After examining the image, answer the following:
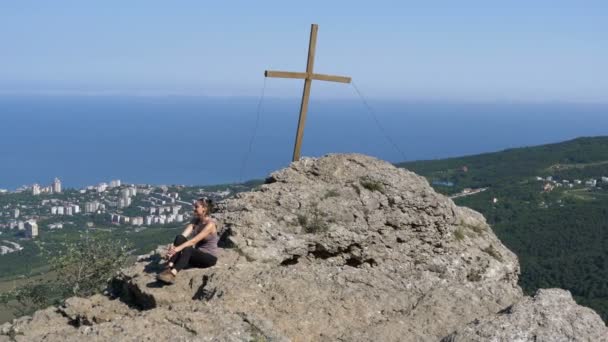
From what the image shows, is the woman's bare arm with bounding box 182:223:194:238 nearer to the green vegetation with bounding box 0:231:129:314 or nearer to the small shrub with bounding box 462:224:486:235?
the small shrub with bounding box 462:224:486:235

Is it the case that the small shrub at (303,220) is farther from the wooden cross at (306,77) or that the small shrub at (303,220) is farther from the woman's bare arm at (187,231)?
the wooden cross at (306,77)

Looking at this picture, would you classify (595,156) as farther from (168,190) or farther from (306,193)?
(306,193)

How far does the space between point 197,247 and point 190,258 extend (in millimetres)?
209

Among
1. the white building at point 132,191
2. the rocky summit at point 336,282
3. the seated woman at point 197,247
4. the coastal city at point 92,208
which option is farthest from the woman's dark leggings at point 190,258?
the white building at point 132,191

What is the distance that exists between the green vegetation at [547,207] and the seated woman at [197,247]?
4.96 meters

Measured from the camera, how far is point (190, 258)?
8.70 m

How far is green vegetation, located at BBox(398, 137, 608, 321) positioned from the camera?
156ft

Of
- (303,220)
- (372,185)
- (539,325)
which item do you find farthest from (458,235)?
(539,325)

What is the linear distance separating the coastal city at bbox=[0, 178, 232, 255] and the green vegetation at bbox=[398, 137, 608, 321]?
123ft

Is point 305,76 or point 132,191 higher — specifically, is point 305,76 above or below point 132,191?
above

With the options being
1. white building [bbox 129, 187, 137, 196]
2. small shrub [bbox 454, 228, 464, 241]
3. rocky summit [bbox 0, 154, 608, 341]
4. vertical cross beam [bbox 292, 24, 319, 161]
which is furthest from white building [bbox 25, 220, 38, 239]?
small shrub [bbox 454, 228, 464, 241]

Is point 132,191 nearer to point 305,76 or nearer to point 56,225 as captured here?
point 56,225

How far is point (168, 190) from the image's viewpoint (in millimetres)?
127125

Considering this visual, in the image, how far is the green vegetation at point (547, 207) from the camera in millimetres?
47594
